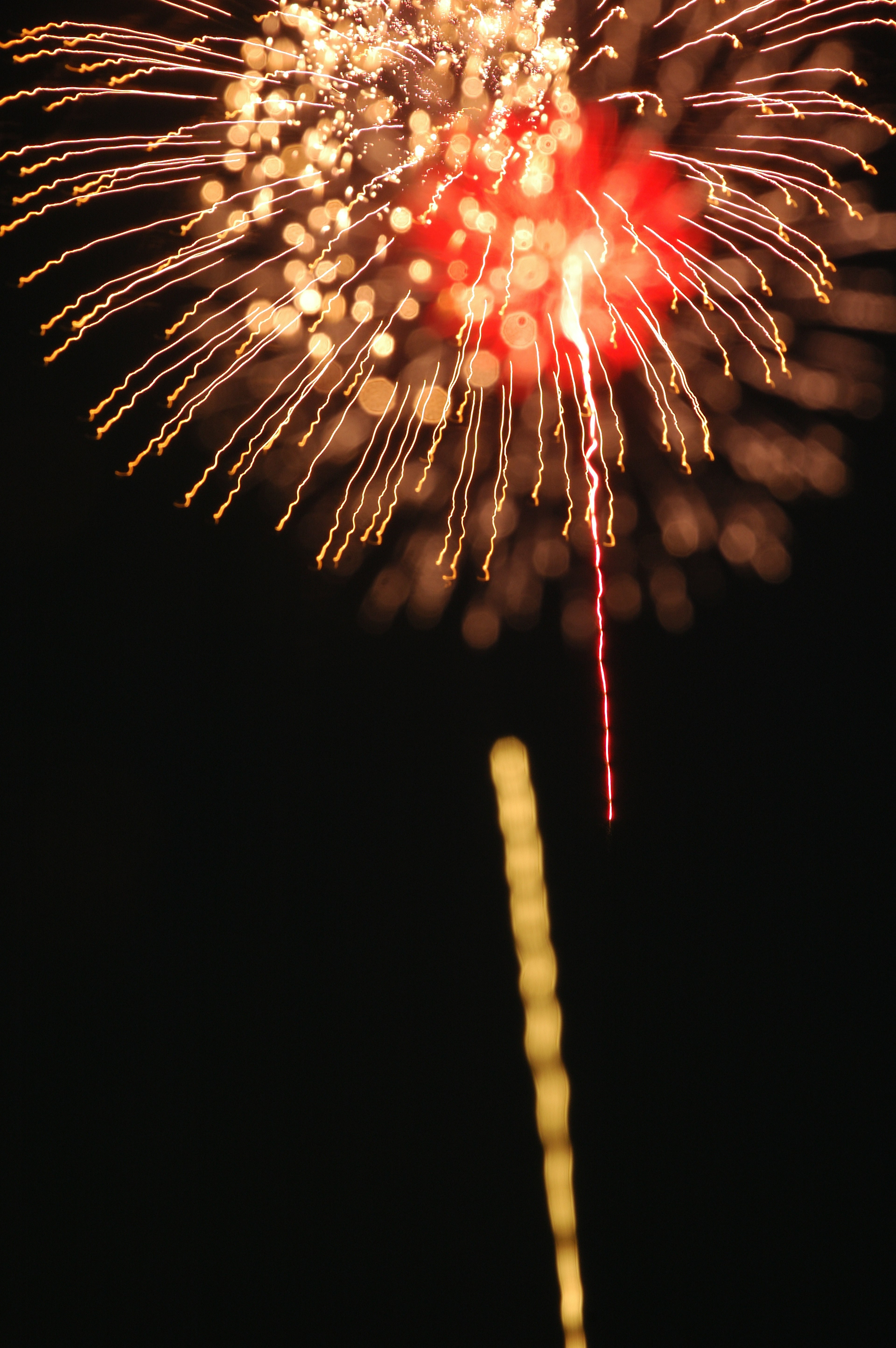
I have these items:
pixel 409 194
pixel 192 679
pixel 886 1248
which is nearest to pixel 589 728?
pixel 192 679

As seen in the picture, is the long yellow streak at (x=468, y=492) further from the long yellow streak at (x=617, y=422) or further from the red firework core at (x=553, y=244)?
the long yellow streak at (x=617, y=422)

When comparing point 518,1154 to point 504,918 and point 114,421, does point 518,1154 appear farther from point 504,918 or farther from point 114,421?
point 114,421

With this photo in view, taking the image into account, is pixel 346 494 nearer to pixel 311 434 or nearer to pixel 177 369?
pixel 311 434

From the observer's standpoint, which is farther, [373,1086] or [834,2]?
[373,1086]

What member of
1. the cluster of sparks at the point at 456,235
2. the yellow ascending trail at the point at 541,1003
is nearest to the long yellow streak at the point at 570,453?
the cluster of sparks at the point at 456,235

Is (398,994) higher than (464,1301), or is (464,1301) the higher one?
(398,994)

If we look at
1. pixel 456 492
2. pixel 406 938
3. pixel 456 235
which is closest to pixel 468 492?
pixel 456 492

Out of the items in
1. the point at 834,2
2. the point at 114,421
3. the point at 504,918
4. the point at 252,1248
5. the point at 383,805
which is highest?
the point at 834,2
